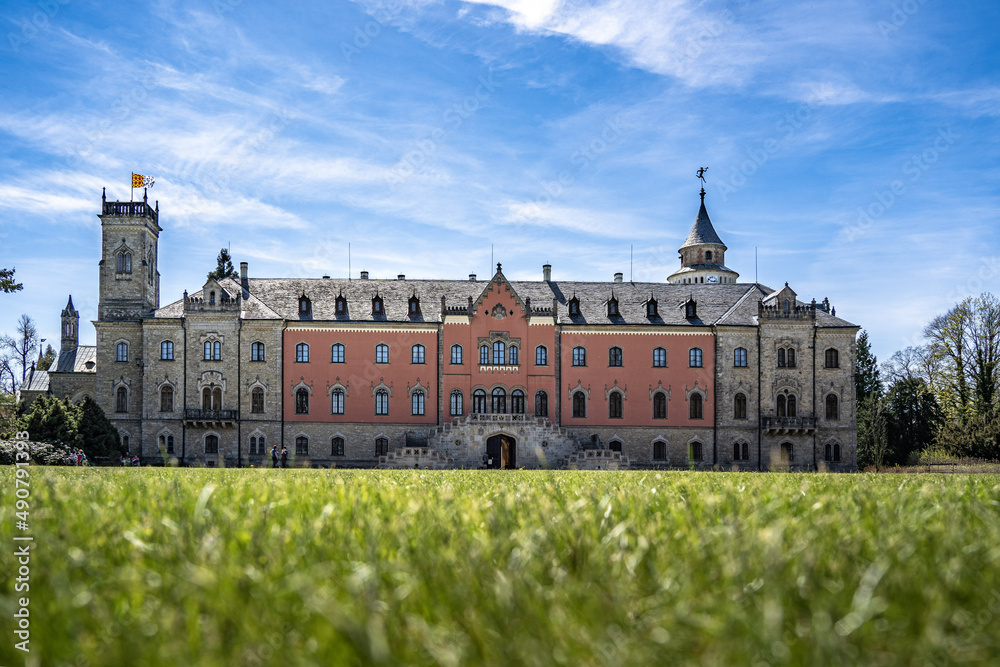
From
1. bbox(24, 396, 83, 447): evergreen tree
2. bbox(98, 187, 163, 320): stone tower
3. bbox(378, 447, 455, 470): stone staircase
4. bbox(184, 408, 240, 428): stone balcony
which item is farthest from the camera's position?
bbox(98, 187, 163, 320): stone tower

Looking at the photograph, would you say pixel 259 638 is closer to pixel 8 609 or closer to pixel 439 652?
pixel 439 652

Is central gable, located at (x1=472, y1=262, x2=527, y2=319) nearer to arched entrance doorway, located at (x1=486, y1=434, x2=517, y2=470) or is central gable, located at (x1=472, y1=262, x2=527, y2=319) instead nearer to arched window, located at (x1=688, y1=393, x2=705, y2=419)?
arched entrance doorway, located at (x1=486, y1=434, x2=517, y2=470)

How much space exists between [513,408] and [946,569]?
143 ft

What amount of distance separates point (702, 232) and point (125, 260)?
5278 centimetres

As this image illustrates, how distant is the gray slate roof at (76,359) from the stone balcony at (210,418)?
55.6 feet

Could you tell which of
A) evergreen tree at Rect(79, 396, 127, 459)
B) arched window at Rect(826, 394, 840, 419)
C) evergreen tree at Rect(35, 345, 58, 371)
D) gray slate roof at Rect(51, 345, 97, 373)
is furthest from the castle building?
evergreen tree at Rect(35, 345, 58, 371)

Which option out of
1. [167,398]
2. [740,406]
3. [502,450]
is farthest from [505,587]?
[167,398]

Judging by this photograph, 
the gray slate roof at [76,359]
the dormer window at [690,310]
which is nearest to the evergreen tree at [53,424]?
the gray slate roof at [76,359]

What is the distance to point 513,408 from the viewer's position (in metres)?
46.1

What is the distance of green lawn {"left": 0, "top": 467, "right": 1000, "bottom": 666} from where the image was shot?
1925 mm

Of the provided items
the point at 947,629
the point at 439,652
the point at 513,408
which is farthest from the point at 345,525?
the point at 513,408

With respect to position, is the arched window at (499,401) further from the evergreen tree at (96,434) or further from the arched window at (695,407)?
the evergreen tree at (96,434)

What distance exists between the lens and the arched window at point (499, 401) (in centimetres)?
4603

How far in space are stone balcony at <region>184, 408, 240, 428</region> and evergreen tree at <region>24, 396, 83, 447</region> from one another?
6.61m
